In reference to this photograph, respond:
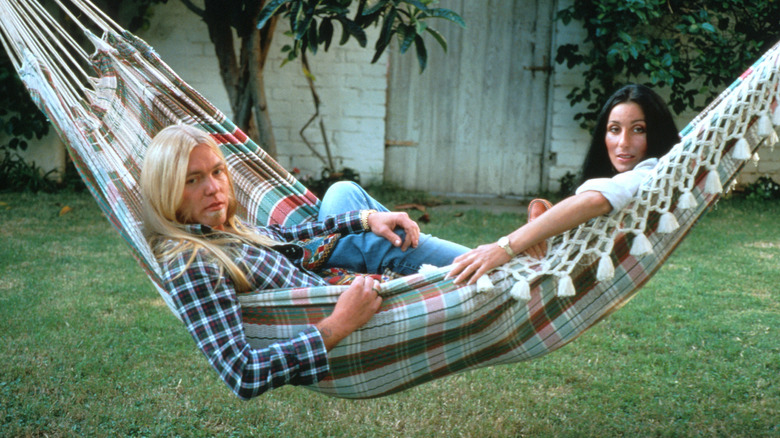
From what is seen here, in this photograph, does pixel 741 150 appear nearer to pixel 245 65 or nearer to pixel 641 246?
pixel 641 246

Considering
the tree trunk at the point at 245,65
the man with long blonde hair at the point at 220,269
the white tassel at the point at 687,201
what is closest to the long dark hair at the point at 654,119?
the white tassel at the point at 687,201

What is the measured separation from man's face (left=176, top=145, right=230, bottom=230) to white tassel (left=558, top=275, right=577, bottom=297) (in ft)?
2.21

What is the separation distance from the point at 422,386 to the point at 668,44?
3237mm

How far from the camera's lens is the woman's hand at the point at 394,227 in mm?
1674

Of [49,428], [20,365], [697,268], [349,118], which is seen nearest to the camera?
[49,428]

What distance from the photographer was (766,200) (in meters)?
4.88

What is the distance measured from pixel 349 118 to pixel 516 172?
127 centimetres

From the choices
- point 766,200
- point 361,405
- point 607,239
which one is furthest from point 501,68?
point 607,239

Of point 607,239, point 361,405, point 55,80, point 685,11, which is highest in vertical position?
point 685,11

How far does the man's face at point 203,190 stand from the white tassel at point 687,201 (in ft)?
2.87

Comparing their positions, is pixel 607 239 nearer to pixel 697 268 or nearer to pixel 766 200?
pixel 697 268

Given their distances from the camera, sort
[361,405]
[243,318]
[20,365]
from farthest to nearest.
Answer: [20,365]
[361,405]
[243,318]

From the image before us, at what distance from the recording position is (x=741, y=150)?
1361 mm

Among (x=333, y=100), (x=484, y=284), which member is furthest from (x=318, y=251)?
(x=333, y=100)
